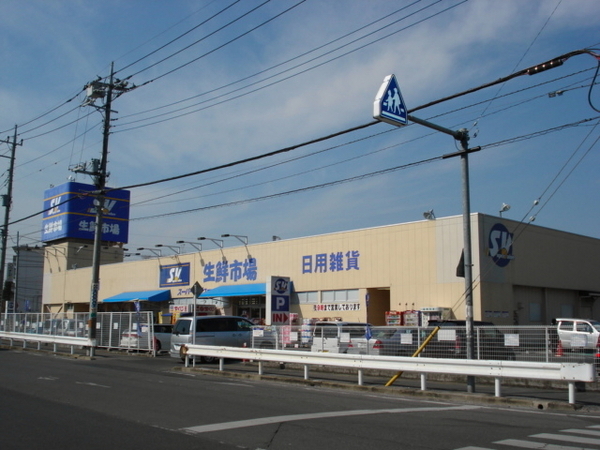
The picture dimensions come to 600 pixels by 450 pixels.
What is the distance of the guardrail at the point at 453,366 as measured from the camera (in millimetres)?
11938

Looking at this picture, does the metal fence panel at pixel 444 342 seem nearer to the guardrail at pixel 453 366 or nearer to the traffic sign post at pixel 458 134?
the traffic sign post at pixel 458 134

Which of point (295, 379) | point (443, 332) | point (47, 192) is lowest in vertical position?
point (295, 379)

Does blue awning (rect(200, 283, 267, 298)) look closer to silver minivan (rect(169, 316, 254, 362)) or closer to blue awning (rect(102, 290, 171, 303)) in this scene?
blue awning (rect(102, 290, 171, 303))

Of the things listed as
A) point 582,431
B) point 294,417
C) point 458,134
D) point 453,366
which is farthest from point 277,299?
point 582,431

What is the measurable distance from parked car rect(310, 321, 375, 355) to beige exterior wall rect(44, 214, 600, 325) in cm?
1027

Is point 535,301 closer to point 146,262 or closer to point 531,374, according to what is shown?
A: point 531,374

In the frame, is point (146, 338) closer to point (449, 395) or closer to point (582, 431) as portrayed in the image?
point (449, 395)

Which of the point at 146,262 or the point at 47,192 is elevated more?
the point at 47,192

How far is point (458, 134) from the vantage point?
14656mm

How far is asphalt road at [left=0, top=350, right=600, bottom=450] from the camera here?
26.0 ft

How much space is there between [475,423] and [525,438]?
56.8 inches

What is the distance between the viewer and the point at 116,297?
49.8 m

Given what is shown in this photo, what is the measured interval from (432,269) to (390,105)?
16.4 metres

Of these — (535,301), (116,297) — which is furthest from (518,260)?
(116,297)
